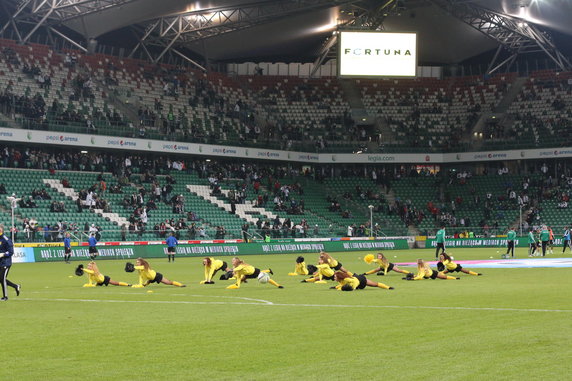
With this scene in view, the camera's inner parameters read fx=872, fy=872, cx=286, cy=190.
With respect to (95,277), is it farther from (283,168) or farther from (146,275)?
(283,168)

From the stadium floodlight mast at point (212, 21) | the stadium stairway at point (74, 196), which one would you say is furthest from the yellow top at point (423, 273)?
the stadium floodlight mast at point (212, 21)

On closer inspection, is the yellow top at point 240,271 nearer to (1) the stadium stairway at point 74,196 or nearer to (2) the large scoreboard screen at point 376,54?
(1) the stadium stairway at point 74,196

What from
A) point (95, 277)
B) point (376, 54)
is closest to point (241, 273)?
point (95, 277)

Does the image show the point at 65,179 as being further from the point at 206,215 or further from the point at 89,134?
the point at 206,215

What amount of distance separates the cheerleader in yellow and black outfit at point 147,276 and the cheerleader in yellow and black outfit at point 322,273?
4.32m

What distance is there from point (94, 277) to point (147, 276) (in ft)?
6.70

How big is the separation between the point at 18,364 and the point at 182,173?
5977 cm

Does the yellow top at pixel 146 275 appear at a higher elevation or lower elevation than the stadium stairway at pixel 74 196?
lower

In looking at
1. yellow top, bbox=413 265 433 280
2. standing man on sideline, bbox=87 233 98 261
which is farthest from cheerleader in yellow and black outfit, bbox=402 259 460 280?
standing man on sideline, bbox=87 233 98 261

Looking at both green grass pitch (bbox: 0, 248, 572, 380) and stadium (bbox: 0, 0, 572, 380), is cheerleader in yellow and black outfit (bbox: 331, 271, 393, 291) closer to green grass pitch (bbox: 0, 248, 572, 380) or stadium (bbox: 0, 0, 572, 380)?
stadium (bbox: 0, 0, 572, 380)

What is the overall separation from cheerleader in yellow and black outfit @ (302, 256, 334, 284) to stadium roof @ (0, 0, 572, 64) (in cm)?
4009

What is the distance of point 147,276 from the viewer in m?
27.0

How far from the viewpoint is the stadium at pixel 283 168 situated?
2111cm

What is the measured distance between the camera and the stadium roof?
66812mm
